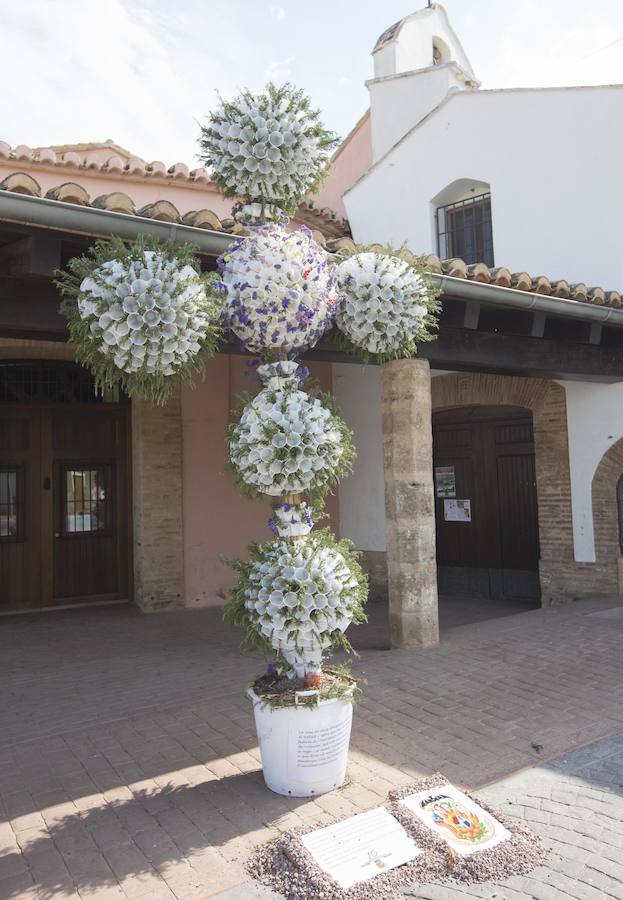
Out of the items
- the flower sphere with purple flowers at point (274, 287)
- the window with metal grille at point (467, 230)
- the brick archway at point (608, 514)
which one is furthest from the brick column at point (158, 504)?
the flower sphere with purple flowers at point (274, 287)

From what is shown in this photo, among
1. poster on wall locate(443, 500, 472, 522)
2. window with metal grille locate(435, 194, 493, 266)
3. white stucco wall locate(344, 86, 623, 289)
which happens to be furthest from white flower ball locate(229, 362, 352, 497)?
window with metal grille locate(435, 194, 493, 266)

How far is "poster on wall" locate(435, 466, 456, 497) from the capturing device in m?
9.45

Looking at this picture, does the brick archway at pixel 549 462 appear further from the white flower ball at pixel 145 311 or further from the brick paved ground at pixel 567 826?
the white flower ball at pixel 145 311

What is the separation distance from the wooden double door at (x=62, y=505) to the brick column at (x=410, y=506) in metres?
3.99

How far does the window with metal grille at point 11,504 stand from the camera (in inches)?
314

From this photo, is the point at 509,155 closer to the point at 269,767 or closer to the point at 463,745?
the point at 463,745

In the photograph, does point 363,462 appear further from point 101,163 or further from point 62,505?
point 101,163

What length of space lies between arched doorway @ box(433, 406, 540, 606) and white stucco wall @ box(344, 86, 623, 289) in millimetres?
2002

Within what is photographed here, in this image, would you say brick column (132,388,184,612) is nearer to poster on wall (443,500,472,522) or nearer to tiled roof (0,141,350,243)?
tiled roof (0,141,350,243)

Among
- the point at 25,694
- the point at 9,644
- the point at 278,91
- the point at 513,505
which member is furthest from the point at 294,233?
the point at 513,505

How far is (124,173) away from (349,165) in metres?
5.37

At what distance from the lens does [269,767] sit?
10.6 ft

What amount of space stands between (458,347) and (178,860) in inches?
180

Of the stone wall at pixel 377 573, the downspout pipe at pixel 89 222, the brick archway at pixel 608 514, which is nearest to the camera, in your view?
the downspout pipe at pixel 89 222
